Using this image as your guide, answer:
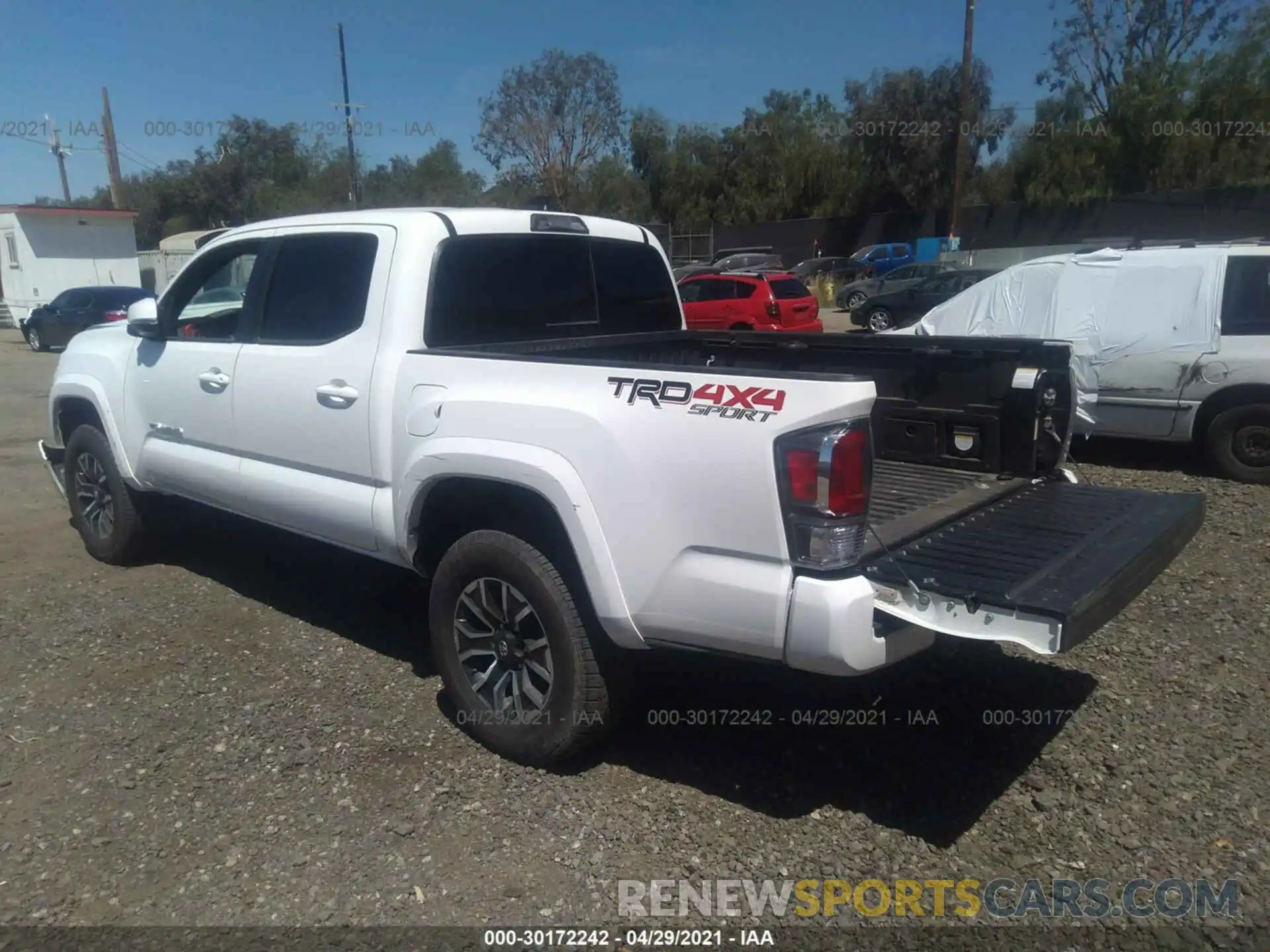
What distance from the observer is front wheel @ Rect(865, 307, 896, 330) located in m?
23.5

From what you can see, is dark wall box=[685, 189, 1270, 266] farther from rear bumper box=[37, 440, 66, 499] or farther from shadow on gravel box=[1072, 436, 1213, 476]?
rear bumper box=[37, 440, 66, 499]

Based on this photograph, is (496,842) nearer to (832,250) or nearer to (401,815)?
(401,815)

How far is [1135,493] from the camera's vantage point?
154 inches

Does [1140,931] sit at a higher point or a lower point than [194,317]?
lower

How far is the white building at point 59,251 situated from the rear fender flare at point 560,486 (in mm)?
29191

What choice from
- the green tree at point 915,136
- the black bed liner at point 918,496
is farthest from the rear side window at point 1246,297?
the green tree at point 915,136

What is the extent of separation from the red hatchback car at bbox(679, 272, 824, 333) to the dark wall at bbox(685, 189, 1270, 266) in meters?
11.2

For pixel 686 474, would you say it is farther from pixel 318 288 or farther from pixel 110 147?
pixel 110 147

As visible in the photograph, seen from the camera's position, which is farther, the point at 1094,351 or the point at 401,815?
the point at 1094,351

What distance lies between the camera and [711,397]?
2.90 meters

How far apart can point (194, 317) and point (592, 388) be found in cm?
342

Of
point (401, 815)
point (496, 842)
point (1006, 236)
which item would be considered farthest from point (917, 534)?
point (1006, 236)

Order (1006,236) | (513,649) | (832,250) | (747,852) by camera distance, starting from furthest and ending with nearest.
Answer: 1. (832,250)
2. (1006,236)
3. (513,649)
4. (747,852)

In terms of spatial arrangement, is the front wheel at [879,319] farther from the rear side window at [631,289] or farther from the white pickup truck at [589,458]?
the white pickup truck at [589,458]
